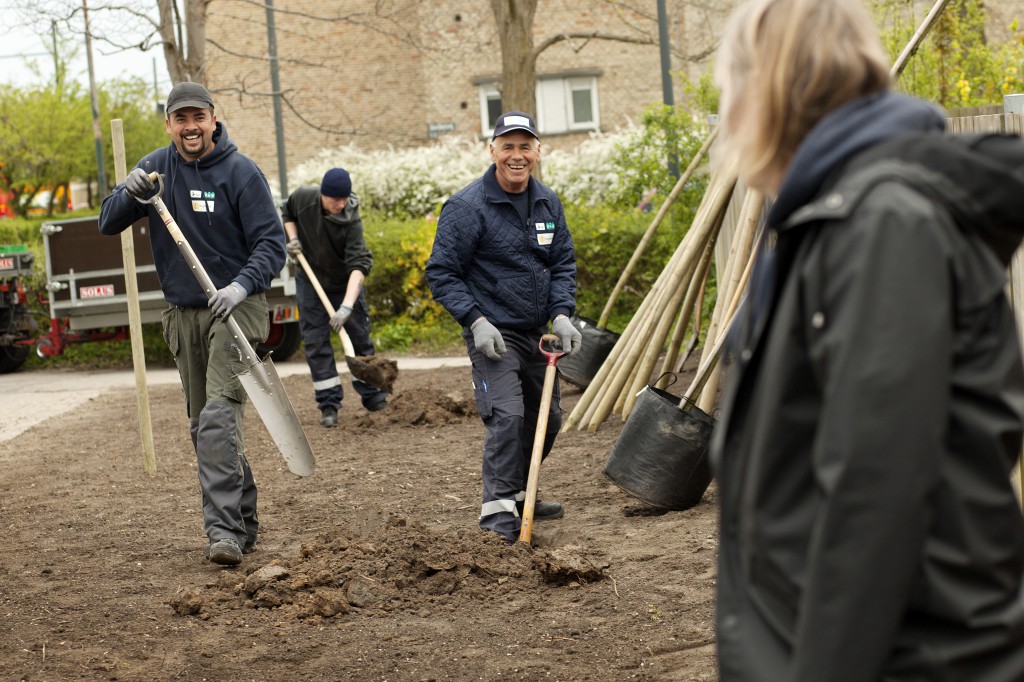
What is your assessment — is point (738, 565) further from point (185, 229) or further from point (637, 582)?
point (185, 229)

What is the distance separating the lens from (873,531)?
1507 millimetres

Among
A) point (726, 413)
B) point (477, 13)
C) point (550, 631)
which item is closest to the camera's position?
point (726, 413)

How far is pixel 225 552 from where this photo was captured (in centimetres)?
557

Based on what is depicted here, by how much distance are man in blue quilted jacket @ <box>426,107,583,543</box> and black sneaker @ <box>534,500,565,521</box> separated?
509 millimetres

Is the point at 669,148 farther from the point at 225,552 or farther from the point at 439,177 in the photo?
the point at 439,177

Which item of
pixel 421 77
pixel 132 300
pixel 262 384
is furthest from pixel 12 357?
pixel 421 77

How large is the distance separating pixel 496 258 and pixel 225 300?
1252mm

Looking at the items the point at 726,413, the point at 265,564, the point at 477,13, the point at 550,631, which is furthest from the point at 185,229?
the point at 477,13

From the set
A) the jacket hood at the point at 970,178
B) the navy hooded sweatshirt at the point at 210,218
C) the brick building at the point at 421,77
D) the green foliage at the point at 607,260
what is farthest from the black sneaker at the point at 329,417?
the brick building at the point at 421,77

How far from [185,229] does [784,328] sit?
15.2ft

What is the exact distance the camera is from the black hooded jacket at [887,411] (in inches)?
59.5

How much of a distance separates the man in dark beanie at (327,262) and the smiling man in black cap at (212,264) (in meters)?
3.88

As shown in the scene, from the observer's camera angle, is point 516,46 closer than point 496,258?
No

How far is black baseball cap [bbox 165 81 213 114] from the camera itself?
5.64 metres
